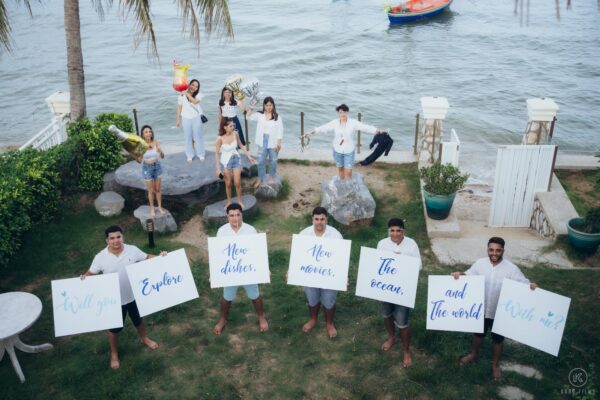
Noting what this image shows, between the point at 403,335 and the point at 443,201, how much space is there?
13.6 feet

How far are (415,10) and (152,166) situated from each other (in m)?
36.6

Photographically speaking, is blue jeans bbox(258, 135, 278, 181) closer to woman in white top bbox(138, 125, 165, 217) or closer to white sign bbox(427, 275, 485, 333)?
woman in white top bbox(138, 125, 165, 217)

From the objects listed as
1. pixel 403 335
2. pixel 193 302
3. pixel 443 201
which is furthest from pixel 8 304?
pixel 443 201

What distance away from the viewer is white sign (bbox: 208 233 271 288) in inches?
295

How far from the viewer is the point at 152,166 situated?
10211mm

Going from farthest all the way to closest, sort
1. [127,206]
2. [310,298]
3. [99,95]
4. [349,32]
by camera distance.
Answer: [349,32], [99,95], [127,206], [310,298]

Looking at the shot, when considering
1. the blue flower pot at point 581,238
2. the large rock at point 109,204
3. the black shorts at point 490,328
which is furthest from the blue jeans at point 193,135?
the blue flower pot at point 581,238

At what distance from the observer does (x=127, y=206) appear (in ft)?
37.6

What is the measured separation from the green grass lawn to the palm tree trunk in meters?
4.70

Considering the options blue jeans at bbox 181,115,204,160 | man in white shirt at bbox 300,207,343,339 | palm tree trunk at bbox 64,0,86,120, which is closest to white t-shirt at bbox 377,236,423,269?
man in white shirt at bbox 300,207,343,339

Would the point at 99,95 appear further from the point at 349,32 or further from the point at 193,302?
the point at 193,302

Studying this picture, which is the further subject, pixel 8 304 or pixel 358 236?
pixel 358 236

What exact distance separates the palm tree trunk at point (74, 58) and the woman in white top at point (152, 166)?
3462 millimetres

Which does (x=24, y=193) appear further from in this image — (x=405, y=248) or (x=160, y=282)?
(x=405, y=248)
